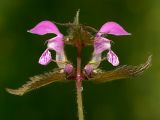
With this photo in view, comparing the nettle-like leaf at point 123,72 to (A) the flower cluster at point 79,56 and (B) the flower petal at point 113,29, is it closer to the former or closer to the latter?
(A) the flower cluster at point 79,56

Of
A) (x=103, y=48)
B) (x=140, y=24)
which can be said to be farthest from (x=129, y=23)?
(x=103, y=48)

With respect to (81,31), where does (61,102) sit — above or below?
below

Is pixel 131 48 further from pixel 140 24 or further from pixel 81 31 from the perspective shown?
pixel 81 31

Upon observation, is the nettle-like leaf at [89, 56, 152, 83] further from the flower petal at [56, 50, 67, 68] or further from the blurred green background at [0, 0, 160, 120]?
the blurred green background at [0, 0, 160, 120]

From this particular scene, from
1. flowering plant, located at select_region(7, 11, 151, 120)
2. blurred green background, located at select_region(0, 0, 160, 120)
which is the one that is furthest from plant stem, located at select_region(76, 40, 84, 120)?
blurred green background, located at select_region(0, 0, 160, 120)

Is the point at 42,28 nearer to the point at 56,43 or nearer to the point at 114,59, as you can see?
the point at 56,43

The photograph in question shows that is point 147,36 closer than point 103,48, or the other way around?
point 103,48
